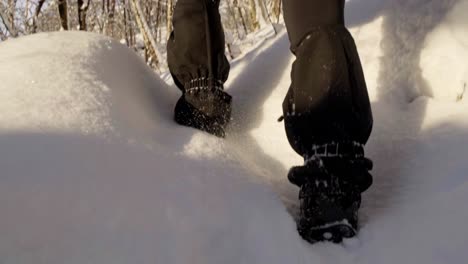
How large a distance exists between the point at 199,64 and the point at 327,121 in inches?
21.2

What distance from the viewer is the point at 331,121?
92 centimetres

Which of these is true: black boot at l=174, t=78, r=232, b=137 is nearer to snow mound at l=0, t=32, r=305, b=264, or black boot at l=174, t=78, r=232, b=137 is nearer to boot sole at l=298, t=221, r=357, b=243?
snow mound at l=0, t=32, r=305, b=264

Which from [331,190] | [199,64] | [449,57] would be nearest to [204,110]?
[199,64]

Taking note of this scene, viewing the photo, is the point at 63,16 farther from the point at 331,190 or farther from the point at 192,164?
the point at 331,190

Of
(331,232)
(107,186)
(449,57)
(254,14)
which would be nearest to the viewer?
(107,186)

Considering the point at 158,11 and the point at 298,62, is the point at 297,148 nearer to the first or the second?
the point at 298,62

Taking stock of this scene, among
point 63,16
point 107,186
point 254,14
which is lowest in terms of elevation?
point 254,14

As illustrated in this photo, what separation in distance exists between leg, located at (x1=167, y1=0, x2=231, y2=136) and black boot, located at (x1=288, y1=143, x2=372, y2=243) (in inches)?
17.4

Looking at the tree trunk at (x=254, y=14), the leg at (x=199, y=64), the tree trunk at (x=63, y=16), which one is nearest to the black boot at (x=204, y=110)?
the leg at (x=199, y=64)

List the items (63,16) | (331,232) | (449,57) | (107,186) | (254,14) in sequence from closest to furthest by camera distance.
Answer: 1. (107,186)
2. (331,232)
3. (449,57)
4. (63,16)
5. (254,14)

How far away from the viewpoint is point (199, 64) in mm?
1373

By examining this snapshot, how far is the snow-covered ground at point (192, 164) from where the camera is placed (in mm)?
702

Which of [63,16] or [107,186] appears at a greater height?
[107,186]

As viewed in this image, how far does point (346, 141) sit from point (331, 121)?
4 cm
